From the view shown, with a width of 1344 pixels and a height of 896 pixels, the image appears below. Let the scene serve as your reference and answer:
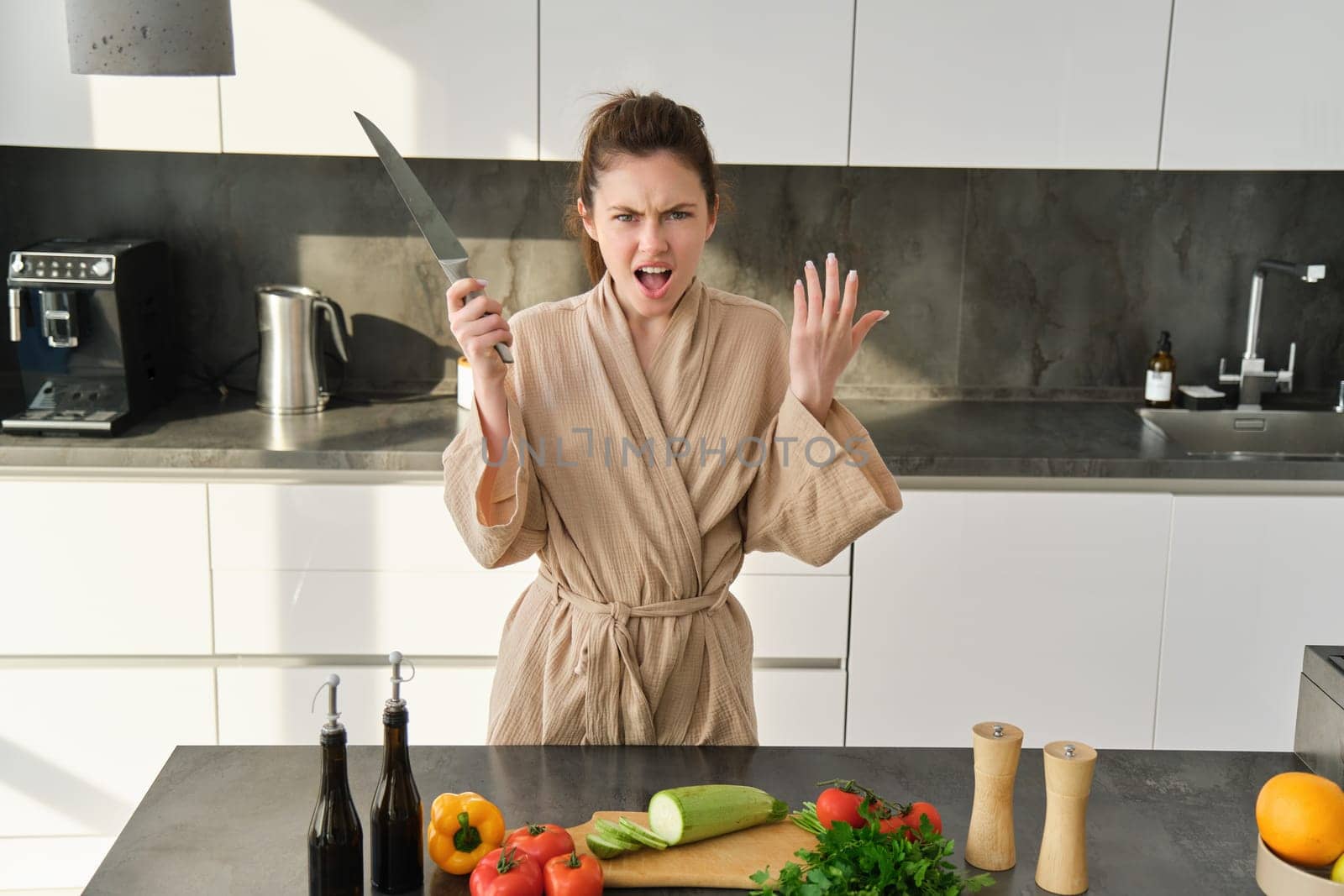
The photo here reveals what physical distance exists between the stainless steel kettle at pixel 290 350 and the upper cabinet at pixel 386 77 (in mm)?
348

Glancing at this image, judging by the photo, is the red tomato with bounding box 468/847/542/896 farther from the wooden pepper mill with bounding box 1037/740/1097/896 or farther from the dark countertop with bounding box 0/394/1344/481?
the dark countertop with bounding box 0/394/1344/481

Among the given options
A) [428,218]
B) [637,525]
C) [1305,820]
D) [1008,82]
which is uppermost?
[1008,82]

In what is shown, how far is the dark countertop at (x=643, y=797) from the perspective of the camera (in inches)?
55.0

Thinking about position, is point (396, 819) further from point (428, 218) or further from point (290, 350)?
point (290, 350)

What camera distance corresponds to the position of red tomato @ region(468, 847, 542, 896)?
1275mm

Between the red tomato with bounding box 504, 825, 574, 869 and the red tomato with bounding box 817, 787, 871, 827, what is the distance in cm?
26

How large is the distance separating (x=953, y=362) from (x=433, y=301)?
134 centimetres

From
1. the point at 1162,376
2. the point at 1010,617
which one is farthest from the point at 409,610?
the point at 1162,376

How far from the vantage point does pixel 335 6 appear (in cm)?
285

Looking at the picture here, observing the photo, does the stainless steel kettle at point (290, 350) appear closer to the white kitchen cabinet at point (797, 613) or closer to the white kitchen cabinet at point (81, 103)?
the white kitchen cabinet at point (81, 103)

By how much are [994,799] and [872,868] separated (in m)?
0.20

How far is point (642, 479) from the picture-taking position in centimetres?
185

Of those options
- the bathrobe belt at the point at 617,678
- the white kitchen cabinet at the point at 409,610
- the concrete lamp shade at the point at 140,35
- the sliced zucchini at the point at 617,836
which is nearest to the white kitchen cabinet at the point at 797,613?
the white kitchen cabinet at the point at 409,610

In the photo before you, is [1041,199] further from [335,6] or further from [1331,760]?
[1331,760]
